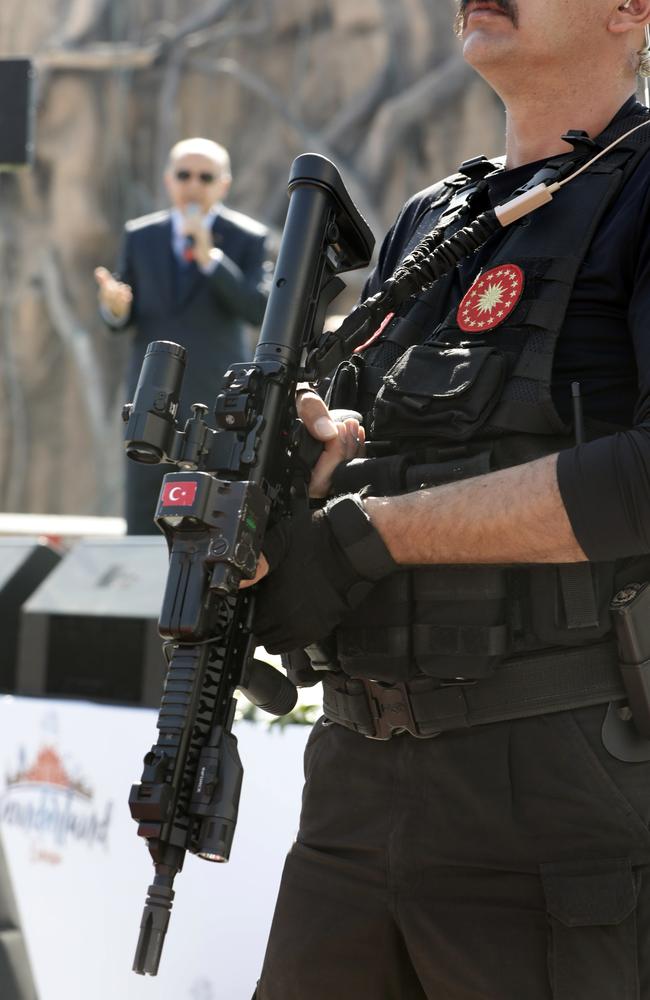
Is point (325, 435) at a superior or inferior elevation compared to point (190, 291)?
inferior

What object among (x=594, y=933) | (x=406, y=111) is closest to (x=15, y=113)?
(x=594, y=933)

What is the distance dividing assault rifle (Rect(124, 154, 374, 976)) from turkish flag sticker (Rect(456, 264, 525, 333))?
0.21 meters

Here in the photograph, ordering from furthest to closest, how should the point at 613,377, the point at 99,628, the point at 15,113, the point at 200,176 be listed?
the point at 200,176 < the point at 15,113 < the point at 99,628 < the point at 613,377

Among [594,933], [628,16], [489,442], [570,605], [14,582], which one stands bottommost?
[594,933]

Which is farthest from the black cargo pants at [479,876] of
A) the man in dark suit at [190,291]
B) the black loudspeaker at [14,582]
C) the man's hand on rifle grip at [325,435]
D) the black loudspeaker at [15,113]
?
the man in dark suit at [190,291]

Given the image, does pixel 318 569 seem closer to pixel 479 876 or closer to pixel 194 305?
pixel 479 876

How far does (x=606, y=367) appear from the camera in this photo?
154cm

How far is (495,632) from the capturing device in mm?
1497

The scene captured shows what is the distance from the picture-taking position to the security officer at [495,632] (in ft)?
4.75

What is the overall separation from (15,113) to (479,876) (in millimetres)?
3255

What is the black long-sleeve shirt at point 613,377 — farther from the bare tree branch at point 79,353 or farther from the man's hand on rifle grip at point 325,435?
the bare tree branch at point 79,353

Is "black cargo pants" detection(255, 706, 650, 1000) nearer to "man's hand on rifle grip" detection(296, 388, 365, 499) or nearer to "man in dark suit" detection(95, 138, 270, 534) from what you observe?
"man's hand on rifle grip" detection(296, 388, 365, 499)

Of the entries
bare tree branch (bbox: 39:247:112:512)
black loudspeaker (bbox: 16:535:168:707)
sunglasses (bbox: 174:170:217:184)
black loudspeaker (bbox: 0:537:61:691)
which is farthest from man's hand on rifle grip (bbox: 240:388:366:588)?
bare tree branch (bbox: 39:247:112:512)

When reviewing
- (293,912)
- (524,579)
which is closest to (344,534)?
(524,579)
